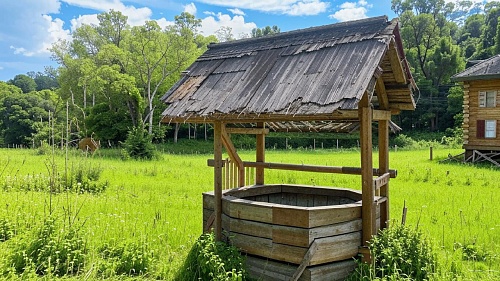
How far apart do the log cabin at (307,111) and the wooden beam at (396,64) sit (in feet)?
0.05

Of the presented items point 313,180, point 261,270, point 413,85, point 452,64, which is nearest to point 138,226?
point 261,270

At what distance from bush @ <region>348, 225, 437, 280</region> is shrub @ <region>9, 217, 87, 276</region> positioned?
392cm

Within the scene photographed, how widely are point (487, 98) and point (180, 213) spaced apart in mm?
19939

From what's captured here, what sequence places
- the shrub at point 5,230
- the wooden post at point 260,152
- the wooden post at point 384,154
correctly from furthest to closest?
the wooden post at point 260,152 < the shrub at point 5,230 < the wooden post at point 384,154

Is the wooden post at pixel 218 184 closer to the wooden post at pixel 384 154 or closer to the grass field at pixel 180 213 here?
the grass field at pixel 180 213

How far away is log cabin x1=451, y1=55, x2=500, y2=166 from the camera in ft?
69.3

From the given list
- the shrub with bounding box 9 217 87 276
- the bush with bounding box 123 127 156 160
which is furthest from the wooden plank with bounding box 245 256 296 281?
the bush with bounding box 123 127 156 160

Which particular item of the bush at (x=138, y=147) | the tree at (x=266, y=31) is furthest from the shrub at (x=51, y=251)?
the tree at (x=266, y=31)

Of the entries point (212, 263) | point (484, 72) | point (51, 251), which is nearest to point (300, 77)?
point (212, 263)

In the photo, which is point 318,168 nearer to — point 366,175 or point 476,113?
point 366,175

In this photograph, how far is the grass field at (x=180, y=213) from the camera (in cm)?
605

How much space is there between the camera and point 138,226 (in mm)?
7473

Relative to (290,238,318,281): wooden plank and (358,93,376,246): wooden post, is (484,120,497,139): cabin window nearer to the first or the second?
(358,93,376,246): wooden post

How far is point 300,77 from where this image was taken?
18.9 feet
